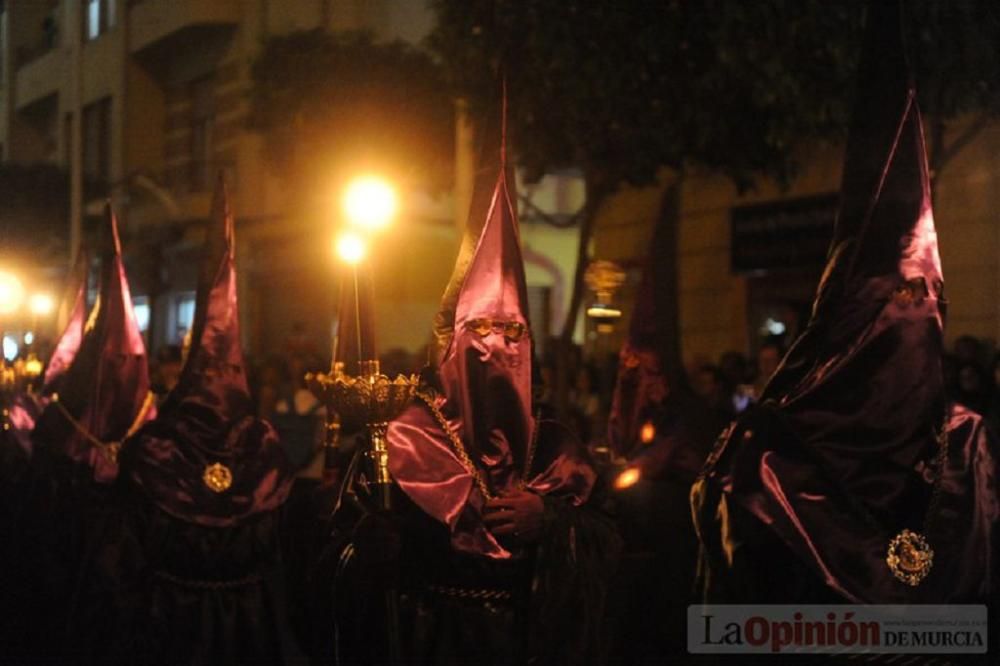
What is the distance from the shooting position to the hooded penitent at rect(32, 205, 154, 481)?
8469mm

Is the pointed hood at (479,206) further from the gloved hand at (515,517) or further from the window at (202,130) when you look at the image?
the window at (202,130)

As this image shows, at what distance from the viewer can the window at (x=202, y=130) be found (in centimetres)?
2783

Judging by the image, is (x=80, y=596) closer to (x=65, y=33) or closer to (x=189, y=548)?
(x=189, y=548)

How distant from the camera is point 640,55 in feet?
38.8

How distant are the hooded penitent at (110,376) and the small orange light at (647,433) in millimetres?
2756

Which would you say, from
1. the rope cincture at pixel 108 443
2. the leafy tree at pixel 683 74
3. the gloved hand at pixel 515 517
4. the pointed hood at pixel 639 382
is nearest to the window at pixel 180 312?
the leafy tree at pixel 683 74

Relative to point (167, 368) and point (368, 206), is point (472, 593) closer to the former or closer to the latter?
point (368, 206)

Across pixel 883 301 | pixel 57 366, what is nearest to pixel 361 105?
pixel 57 366

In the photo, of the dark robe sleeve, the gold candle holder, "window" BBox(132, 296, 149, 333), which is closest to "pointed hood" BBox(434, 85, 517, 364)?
the gold candle holder

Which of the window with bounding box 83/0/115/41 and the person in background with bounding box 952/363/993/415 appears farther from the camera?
the window with bounding box 83/0/115/41

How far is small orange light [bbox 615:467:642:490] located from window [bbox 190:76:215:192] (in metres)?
20.9

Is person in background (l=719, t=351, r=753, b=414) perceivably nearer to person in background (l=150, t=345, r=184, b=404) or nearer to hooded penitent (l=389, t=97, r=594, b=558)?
person in background (l=150, t=345, r=184, b=404)

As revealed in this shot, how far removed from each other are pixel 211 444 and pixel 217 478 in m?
0.17

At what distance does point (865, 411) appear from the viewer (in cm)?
458
